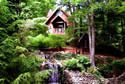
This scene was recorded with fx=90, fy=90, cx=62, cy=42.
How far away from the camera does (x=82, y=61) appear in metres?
7.01

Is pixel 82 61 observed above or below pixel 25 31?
below

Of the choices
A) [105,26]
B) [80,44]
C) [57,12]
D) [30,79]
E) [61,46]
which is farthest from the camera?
[57,12]

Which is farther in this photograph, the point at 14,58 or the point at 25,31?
the point at 25,31

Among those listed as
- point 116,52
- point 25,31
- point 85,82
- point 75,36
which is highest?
point 25,31

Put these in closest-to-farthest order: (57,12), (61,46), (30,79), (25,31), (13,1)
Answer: (30,79)
(25,31)
(13,1)
(61,46)
(57,12)

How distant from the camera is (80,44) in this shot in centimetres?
1182

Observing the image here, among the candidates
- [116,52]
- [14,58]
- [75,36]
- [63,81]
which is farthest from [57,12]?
[14,58]

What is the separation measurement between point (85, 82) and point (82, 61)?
216cm

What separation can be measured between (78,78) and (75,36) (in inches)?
266

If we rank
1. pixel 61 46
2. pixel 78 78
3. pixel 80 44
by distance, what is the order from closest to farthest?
pixel 78 78 < pixel 61 46 < pixel 80 44

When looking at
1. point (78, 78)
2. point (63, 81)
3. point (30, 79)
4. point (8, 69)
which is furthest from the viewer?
point (63, 81)

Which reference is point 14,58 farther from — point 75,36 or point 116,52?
point 116,52

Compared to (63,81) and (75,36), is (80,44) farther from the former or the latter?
(63,81)

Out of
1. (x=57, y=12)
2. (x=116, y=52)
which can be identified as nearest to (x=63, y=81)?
(x=116, y=52)
